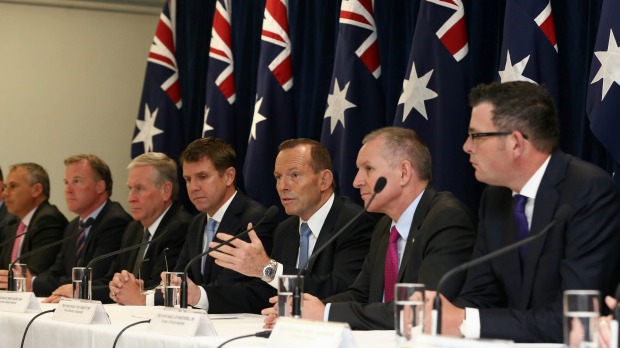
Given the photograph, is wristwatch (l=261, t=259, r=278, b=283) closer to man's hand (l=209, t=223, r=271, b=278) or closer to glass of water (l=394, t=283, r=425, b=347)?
man's hand (l=209, t=223, r=271, b=278)

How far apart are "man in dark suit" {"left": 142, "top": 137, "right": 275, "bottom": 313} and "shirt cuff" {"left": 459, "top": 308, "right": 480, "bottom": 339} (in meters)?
2.26

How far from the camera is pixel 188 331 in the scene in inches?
130

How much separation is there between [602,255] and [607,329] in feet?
2.62

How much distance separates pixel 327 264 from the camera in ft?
15.7

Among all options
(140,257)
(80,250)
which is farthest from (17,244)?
(140,257)

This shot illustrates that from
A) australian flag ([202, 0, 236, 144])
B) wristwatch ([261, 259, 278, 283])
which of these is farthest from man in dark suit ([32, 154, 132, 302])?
wristwatch ([261, 259, 278, 283])

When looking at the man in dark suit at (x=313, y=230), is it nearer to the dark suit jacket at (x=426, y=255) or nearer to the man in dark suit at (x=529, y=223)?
the dark suit jacket at (x=426, y=255)

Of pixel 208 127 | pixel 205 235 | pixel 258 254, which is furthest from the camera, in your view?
pixel 208 127

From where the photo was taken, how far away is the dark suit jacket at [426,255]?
3709mm

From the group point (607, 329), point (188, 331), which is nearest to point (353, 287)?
point (188, 331)

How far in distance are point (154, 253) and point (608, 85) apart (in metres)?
2.93

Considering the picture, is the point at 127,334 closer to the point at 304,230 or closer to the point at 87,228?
the point at 304,230

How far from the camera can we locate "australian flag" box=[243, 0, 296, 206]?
21.2ft

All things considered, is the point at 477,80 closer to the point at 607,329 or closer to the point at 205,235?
the point at 205,235
